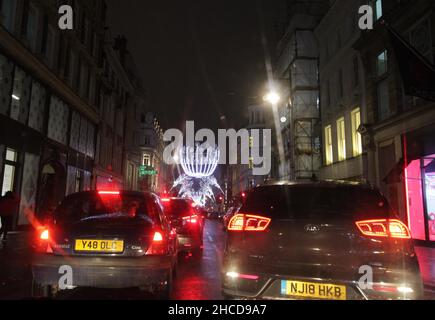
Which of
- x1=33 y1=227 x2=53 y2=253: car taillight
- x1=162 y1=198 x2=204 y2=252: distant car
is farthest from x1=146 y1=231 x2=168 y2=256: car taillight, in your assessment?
x1=162 y1=198 x2=204 y2=252: distant car

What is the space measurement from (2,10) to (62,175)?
30.4ft

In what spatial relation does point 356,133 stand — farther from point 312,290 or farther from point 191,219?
point 312,290

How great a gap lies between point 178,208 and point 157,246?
6.23 metres

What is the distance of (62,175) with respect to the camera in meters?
21.5

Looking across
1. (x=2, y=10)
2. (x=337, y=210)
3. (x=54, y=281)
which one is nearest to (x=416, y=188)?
(x=337, y=210)

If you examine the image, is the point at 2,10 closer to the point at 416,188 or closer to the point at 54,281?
the point at 54,281

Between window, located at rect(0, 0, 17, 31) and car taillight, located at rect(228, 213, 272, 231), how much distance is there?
1367 cm

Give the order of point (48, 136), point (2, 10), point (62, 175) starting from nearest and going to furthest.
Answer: point (2, 10), point (48, 136), point (62, 175)

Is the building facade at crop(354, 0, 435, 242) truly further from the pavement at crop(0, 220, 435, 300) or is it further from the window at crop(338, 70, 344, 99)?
the window at crop(338, 70, 344, 99)

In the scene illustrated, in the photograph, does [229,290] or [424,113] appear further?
[424,113]

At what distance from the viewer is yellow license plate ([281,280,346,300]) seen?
4.09 meters

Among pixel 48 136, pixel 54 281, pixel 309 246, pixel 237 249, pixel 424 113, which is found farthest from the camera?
pixel 48 136
